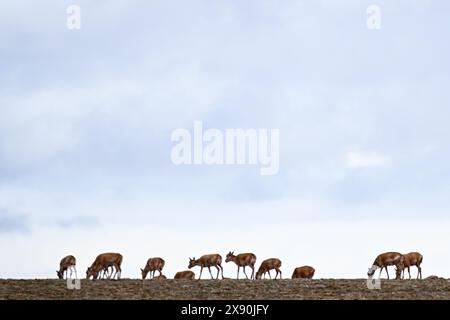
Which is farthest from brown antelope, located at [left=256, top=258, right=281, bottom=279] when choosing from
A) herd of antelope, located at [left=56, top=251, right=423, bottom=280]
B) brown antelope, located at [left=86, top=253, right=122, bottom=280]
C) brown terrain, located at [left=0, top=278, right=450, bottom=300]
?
brown terrain, located at [left=0, top=278, right=450, bottom=300]

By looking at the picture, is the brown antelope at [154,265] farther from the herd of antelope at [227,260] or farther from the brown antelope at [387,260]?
the brown antelope at [387,260]

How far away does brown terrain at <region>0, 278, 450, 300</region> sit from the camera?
33781 mm

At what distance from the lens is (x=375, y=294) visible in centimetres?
3384

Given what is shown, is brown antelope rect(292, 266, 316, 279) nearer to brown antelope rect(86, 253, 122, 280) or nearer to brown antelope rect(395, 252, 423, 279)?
brown antelope rect(395, 252, 423, 279)

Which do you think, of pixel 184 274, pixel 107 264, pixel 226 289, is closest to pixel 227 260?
pixel 184 274

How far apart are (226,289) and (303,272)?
1808 cm

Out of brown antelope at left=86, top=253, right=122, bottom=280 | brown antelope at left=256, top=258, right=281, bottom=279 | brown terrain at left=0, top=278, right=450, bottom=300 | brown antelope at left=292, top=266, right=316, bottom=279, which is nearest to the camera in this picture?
brown terrain at left=0, top=278, right=450, bottom=300

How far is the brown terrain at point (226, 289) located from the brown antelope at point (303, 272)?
1433cm

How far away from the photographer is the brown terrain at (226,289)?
33.8m

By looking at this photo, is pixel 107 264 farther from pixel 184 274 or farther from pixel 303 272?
pixel 303 272

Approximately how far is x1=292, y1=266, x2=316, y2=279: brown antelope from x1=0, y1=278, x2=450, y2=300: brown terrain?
14.3 m
